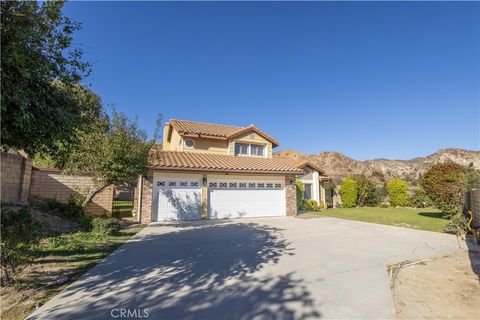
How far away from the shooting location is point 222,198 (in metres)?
16.4

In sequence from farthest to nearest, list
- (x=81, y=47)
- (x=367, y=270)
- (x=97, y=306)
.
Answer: (x=367, y=270), (x=81, y=47), (x=97, y=306)

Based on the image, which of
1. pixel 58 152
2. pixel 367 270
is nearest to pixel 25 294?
pixel 58 152

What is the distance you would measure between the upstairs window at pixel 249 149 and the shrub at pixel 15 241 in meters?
16.9

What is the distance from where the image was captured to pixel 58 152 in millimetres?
5473

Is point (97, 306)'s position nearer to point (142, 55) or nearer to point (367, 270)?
point (367, 270)

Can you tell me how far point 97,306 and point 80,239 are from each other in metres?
6.45

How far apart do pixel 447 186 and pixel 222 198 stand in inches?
530

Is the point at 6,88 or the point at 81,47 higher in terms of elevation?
the point at 81,47

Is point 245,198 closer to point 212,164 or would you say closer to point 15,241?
point 212,164

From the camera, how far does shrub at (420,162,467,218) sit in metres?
13.6

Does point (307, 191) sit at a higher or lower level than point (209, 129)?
lower

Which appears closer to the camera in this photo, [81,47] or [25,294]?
[25,294]

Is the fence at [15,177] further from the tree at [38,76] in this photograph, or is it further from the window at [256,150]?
the window at [256,150]

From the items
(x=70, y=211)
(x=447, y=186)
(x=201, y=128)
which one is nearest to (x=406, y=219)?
(x=447, y=186)
